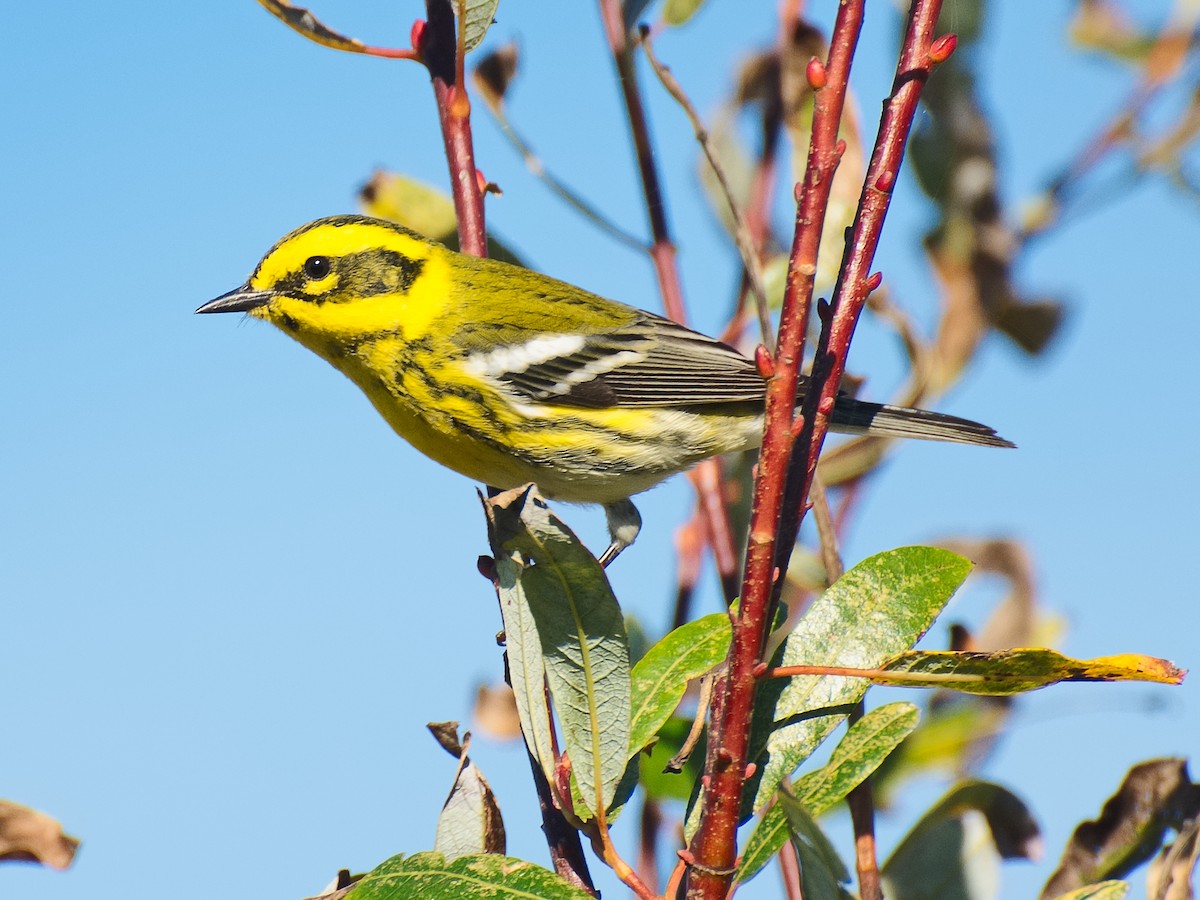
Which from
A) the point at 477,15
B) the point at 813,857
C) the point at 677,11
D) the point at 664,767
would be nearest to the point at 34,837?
the point at 664,767

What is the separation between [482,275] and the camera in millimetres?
3941

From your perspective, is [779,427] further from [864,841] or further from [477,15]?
[477,15]

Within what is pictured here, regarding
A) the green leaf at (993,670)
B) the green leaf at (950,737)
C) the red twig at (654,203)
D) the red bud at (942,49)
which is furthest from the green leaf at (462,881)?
the red twig at (654,203)

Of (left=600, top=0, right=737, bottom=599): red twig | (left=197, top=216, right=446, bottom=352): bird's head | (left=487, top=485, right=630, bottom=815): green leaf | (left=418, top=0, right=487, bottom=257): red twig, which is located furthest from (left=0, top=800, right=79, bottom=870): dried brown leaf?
(left=197, top=216, right=446, bottom=352): bird's head

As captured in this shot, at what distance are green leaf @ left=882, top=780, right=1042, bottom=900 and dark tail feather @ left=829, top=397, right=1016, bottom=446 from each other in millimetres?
1646

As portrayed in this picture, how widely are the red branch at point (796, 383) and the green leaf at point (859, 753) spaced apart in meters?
0.19

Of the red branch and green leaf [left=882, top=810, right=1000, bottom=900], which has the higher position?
the red branch

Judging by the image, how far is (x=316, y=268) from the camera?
12.9 feet

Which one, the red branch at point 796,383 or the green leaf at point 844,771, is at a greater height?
the red branch at point 796,383

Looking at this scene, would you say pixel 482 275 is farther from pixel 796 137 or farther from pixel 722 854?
pixel 722 854

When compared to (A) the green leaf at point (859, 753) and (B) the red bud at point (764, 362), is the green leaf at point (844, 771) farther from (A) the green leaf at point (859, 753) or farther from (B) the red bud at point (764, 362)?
(B) the red bud at point (764, 362)

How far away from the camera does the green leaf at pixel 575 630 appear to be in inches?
65.8

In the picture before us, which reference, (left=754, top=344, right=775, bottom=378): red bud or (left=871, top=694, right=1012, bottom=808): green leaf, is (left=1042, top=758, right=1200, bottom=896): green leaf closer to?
(left=871, top=694, right=1012, bottom=808): green leaf

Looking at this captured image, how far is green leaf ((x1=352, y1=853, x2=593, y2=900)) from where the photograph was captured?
1.56 meters
